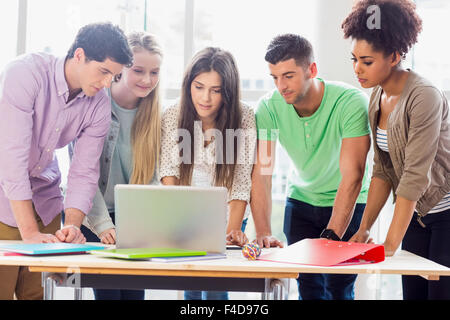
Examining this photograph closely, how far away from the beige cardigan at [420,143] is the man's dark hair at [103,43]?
95 centimetres

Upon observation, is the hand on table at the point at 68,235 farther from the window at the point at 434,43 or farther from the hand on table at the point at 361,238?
the window at the point at 434,43

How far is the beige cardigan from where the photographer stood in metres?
1.69

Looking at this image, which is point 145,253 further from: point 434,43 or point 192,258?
point 434,43

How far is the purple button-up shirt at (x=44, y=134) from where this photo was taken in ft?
5.84

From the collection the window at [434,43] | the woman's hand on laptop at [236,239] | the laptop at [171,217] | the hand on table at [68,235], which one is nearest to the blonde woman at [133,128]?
the hand on table at [68,235]

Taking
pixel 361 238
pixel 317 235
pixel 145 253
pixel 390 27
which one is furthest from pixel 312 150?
pixel 145 253

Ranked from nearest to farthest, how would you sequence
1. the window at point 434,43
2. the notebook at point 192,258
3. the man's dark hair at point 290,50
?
the notebook at point 192,258 < the man's dark hair at point 290,50 < the window at point 434,43

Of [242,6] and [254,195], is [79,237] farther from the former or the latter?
[242,6]

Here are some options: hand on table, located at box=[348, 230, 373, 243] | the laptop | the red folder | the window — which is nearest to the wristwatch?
hand on table, located at box=[348, 230, 373, 243]

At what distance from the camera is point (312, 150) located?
7.16 feet

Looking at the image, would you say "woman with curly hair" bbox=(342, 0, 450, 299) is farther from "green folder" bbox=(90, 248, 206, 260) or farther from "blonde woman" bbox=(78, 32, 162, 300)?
"blonde woman" bbox=(78, 32, 162, 300)

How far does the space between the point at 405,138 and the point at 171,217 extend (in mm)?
813

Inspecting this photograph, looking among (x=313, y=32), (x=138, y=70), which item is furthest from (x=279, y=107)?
(x=313, y=32)

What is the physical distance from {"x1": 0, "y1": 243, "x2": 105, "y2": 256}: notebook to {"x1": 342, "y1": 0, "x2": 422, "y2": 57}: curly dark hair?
1.13 meters
